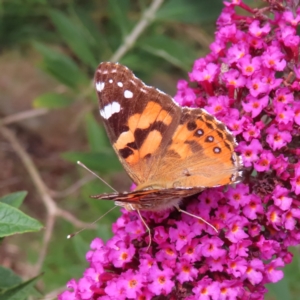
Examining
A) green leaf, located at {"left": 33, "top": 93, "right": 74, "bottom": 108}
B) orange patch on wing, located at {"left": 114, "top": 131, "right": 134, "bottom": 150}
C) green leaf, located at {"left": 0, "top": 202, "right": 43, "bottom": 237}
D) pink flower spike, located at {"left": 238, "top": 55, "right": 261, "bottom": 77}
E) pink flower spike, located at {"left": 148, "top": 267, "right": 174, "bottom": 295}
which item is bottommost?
green leaf, located at {"left": 33, "top": 93, "right": 74, "bottom": 108}

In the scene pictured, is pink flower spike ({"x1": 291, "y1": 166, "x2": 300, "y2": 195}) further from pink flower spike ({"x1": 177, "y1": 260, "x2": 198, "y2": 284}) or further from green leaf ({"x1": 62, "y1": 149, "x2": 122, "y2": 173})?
green leaf ({"x1": 62, "y1": 149, "x2": 122, "y2": 173})

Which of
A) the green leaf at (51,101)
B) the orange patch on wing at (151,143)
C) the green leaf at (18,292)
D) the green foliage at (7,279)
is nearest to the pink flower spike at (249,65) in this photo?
the orange patch on wing at (151,143)

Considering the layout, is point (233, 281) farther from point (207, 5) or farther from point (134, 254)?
point (207, 5)

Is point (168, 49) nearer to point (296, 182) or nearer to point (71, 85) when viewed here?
point (71, 85)

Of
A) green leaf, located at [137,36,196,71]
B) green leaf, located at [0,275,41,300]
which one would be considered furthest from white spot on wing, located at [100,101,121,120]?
green leaf, located at [137,36,196,71]

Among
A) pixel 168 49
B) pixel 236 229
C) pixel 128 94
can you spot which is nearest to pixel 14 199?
pixel 128 94

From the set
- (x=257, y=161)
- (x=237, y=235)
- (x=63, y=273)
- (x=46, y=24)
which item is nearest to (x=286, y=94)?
(x=257, y=161)

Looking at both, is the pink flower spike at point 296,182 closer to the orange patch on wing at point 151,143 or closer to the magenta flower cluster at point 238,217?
the magenta flower cluster at point 238,217
